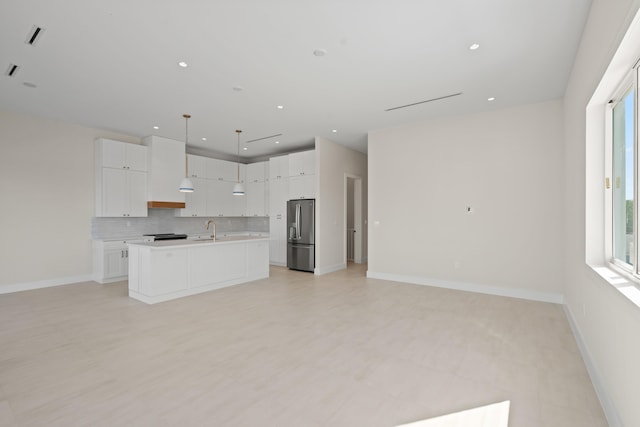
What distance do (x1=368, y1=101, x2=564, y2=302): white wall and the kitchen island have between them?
263cm

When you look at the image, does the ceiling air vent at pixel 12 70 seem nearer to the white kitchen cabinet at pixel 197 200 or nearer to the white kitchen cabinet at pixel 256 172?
the white kitchen cabinet at pixel 197 200

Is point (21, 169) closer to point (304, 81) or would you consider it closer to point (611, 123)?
point (304, 81)

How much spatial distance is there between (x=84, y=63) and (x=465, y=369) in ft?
16.2

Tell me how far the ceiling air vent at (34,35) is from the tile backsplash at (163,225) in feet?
12.9

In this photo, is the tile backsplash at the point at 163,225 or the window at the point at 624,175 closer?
the window at the point at 624,175

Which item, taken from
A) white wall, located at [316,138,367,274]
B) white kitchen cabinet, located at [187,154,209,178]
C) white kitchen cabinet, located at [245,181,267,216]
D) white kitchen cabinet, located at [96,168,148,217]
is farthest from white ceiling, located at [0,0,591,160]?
white kitchen cabinet, located at [245,181,267,216]

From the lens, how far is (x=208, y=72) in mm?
3580

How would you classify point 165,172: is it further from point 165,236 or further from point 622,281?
point 622,281

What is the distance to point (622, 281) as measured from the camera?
1.99 meters

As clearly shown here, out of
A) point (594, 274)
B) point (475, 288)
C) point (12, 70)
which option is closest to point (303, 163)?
point (475, 288)

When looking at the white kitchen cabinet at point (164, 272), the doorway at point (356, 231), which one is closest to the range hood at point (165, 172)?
the white kitchen cabinet at point (164, 272)

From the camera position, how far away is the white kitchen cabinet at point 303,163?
22.6 ft

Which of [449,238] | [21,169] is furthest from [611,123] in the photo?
[21,169]

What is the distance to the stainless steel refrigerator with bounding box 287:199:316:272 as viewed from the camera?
670cm
